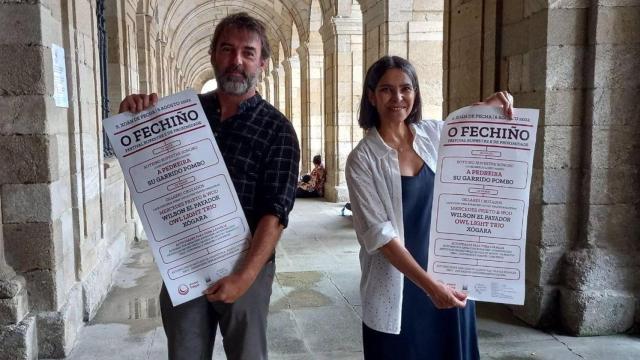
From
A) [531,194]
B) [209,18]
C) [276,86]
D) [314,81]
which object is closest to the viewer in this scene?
[531,194]

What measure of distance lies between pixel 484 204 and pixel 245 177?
0.82 meters

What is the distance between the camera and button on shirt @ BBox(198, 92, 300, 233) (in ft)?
5.82

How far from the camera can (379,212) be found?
1.87 m

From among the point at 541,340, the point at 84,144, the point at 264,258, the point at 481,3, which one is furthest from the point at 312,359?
the point at 481,3

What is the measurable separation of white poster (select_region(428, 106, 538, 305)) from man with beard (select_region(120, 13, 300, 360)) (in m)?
0.53

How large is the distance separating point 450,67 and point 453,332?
11.1 feet

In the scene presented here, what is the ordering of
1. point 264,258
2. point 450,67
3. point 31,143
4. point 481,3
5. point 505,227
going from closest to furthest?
point 264,258, point 505,227, point 31,143, point 481,3, point 450,67

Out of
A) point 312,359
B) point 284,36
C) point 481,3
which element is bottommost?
point 312,359

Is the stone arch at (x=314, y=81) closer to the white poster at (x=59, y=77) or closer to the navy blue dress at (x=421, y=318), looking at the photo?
the white poster at (x=59, y=77)

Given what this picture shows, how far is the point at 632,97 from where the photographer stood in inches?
139

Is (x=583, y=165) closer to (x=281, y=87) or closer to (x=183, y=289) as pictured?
(x=183, y=289)

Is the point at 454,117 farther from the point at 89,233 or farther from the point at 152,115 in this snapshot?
the point at 89,233

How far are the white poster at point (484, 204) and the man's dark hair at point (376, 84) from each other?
0.20 meters

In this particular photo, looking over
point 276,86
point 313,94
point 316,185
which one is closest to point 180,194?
point 316,185
